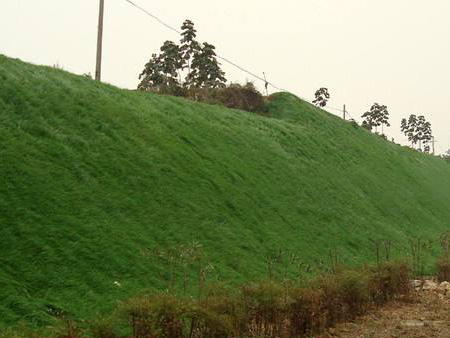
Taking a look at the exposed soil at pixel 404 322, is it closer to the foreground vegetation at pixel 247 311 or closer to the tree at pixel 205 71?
the foreground vegetation at pixel 247 311

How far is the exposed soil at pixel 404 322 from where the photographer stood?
8.09m

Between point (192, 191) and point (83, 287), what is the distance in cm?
499

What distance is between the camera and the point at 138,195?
406 inches

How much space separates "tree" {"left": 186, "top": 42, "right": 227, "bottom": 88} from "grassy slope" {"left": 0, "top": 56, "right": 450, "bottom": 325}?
14.6 metres

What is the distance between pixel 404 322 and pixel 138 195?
5.44 m

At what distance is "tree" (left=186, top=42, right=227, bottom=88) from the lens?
35.1m

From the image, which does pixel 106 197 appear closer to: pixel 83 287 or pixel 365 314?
pixel 83 287

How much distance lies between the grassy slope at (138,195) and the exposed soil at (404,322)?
2.27 m

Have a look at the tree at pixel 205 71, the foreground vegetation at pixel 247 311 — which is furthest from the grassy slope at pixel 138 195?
the tree at pixel 205 71

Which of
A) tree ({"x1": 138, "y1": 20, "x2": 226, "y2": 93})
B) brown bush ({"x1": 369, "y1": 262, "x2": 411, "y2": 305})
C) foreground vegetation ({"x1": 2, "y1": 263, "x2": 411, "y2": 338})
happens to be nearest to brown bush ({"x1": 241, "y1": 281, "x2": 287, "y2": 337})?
foreground vegetation ({"x1": 2, "y1": 263, "x2": 411, "y2": 338})

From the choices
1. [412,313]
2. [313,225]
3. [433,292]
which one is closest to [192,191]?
[313,225]

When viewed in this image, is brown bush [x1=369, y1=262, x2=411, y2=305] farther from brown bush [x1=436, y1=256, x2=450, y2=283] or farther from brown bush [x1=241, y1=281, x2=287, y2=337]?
brown bush [x1=241, y1=281, x2=287, y2=337]

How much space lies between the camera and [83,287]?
7215mm

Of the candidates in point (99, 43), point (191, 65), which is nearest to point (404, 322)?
point (99, 43)
